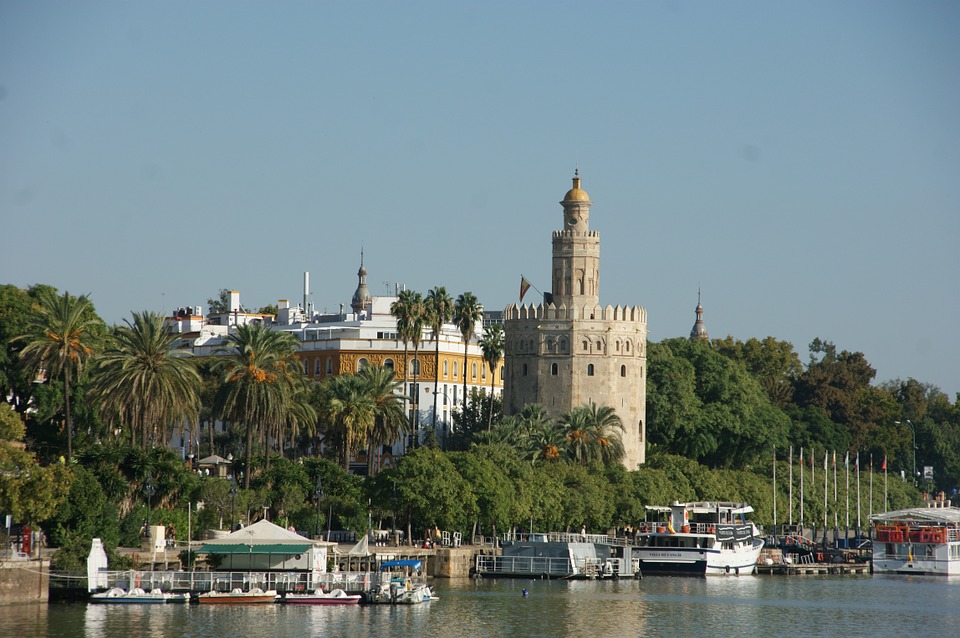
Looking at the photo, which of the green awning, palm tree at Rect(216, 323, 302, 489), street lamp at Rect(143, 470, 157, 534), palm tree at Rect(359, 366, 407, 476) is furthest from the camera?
palm tree at Rect(359, 366, 407, 476)

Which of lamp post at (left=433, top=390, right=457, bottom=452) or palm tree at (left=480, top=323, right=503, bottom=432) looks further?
lamp post at (left=433, top=390, right=457, bottom=452)

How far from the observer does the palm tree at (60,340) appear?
76125 millimetres

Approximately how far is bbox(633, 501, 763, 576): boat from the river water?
476cm

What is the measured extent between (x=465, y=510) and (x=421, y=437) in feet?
149

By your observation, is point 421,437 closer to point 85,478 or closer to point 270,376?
point 270,376

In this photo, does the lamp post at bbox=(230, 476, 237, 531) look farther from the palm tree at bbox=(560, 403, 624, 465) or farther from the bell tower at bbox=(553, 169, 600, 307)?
the bell tower at bbox=(553, 169, 600, 307)

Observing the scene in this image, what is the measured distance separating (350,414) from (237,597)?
2890cm

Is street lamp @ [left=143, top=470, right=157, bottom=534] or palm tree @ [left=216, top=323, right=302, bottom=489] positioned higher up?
palm tree @ [left=216, top=323, right=302, bottom=489]

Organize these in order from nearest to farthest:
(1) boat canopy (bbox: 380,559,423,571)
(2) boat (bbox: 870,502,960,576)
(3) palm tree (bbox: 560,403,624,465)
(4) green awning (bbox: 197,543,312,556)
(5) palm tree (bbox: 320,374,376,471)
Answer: (4) green awning (bbox: 197,543,312,556), (1) boat canopy (bbox: 380,559,423,571), (5) palm tree (bbox: 320,374,376,471), (2) boat (bbox: 870,502,960,576), (3) palm tree (bbox: 560,403,624,465)

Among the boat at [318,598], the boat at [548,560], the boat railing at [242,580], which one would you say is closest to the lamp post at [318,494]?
the boat at [548,560]

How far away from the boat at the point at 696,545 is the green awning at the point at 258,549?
30.4 m

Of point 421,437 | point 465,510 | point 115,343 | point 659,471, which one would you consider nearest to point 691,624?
point 465,510

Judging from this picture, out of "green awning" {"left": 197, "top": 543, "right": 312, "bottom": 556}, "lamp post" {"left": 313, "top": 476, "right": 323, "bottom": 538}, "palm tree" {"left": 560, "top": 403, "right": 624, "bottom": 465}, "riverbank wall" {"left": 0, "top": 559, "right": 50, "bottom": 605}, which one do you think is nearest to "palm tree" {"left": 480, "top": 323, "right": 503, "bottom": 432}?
"palm tree" {"left": 560, "top": 403, "right": 624, "bottom": 465}

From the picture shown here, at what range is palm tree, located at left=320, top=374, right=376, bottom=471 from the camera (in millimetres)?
93875
